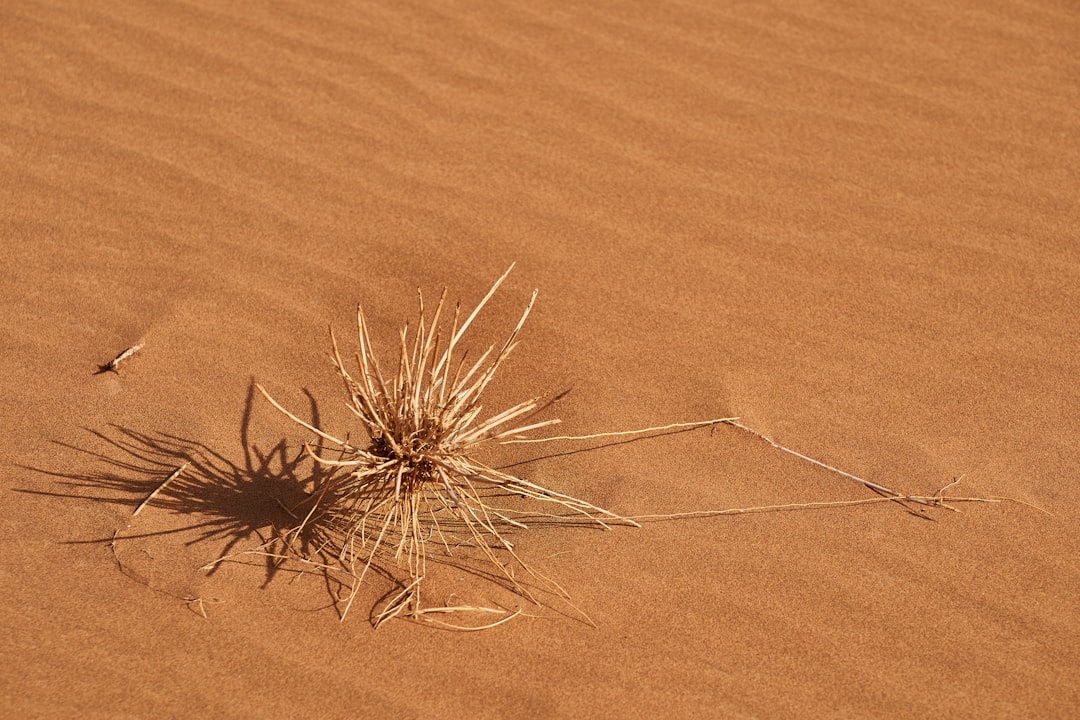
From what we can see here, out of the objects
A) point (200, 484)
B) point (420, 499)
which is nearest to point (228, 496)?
point (200, 484)

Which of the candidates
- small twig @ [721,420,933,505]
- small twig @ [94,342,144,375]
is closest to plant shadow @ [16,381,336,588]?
small twig @ [94,342,144,375]

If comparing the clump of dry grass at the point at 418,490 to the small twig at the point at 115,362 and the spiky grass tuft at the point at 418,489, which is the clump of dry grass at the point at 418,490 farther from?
the small twig at the point at 115,362

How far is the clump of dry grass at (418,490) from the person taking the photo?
1.80m

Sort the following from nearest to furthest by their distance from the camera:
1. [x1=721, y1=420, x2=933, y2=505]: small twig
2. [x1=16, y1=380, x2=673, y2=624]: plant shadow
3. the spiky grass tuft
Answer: the spiky grass tuft
[x1=16, y1=380, x2=673, y2=624]: plant shadow
[x1=721, y1=420, x2=933, y2=505]: small twig

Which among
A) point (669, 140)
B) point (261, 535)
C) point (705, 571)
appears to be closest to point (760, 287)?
point (669, 140)

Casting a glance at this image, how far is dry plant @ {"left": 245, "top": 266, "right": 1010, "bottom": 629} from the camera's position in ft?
5.92

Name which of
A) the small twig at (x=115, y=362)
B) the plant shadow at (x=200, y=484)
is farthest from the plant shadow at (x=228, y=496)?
the small twig at (x=115, y=362)

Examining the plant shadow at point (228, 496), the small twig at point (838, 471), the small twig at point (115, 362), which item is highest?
the small twig at point (838, 471)

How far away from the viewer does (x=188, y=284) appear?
243 centimetres

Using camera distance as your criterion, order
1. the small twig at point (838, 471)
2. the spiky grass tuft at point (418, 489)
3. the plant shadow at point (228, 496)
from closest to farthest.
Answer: the spiky grass tuft at point (418, 489), the plant shadow at point (228, 496), the small twig at point (838, 471)

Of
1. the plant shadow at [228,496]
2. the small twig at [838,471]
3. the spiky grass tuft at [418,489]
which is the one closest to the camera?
the spiky grass tuft at [418,489]

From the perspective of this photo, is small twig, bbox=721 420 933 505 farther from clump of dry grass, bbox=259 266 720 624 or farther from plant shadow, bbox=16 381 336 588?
plant shadow, bbox=16 381 336 588

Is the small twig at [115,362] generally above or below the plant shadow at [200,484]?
above

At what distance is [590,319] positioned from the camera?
2.47m
